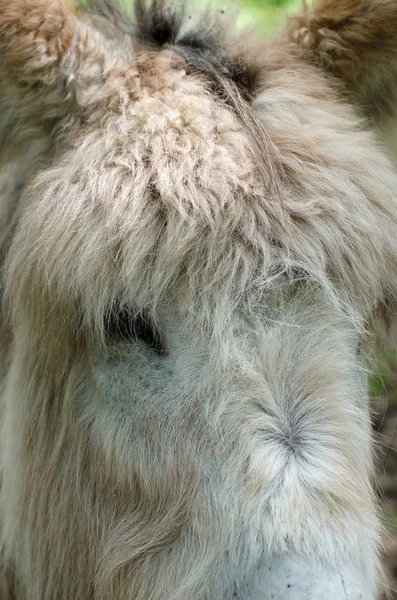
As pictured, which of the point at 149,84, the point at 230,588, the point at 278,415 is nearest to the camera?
the point at 230,588

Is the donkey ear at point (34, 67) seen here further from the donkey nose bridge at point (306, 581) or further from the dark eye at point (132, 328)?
the donkey nose bridge at point (306, 581)

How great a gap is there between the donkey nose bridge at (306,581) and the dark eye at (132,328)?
62cm

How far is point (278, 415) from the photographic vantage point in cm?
193

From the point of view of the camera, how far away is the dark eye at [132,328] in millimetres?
2035

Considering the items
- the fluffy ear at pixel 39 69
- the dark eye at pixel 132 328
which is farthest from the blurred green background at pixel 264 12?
the dark eye at pixel 132 328

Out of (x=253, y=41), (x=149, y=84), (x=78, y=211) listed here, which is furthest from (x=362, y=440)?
(x=253, y=41)

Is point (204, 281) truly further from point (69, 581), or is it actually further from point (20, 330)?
point (69, 581)

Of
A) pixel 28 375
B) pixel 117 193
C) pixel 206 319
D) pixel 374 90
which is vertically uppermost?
pixel 374 90

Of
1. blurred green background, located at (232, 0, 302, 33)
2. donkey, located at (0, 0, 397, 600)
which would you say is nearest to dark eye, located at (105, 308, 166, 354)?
donkey, located at (0, 0, 397, 600)

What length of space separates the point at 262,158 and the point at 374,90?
2.21ft

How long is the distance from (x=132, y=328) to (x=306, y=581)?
761 millimetres

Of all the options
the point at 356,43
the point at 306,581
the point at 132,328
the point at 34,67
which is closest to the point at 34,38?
the point at 34,67

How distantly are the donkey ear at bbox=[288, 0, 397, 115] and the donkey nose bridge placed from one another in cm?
148

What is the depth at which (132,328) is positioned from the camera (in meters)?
2.06
